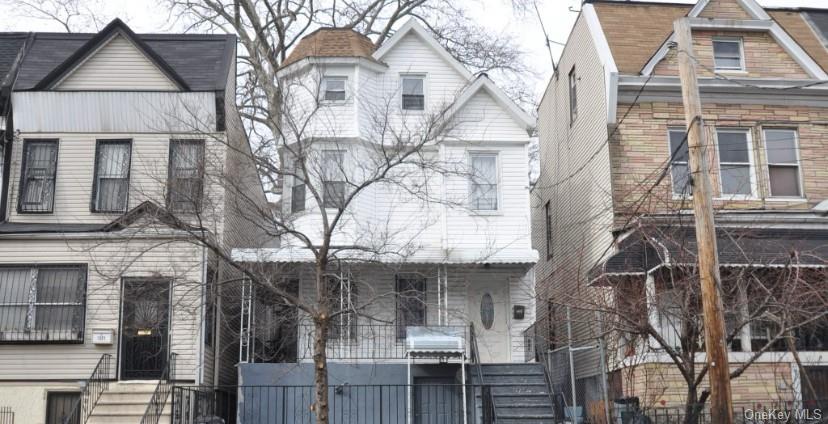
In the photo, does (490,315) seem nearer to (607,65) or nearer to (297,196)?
(297,196)

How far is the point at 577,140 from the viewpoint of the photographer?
23.8 m

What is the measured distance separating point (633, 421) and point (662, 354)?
362 cm

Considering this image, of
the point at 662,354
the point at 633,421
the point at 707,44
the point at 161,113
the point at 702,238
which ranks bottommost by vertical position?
the point at 633,421

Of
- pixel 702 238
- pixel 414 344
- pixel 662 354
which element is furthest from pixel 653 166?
pixel 702 238

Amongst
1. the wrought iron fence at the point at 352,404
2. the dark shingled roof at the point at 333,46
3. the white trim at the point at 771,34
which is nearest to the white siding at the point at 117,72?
the dark shingled roof at the point at 333,46

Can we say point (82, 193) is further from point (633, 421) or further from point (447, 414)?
point (633, 421)

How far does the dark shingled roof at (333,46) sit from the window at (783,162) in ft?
31.4

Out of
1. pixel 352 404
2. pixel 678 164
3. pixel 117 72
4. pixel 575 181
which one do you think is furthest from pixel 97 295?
pixel 678 164

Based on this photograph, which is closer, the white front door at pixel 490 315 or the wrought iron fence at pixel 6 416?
the wrought iron fence at pixel 6 416

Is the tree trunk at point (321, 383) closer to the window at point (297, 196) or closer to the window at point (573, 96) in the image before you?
the window at point (297, 196)

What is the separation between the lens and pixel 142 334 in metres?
19.3

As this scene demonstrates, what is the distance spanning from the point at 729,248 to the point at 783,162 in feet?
14.0

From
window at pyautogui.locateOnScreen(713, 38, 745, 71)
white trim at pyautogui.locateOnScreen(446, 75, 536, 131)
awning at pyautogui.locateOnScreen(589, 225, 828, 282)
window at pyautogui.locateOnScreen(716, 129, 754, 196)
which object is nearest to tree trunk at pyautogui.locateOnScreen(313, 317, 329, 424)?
awning at pyautogui.locateOnScreen(589, 225, 828, 282)

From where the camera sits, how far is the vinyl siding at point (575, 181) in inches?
835
